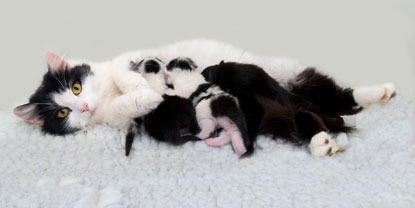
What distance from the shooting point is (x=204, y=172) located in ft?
5.16

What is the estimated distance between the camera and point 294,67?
2205mm

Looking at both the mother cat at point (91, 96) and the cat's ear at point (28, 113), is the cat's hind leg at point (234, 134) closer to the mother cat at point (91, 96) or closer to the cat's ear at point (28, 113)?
the mother cat at point (91, 96)

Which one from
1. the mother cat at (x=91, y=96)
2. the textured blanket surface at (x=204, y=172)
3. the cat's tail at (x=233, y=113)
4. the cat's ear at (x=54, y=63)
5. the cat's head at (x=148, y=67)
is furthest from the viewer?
the cat's head at (x=148, y=67)

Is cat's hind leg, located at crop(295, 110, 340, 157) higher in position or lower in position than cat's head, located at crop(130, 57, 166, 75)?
lower

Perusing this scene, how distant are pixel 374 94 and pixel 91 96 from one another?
1436 mm

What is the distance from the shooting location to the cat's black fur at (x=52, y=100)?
6.25 ft

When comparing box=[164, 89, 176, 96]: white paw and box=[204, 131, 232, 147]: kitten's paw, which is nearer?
box=[204, 131, 232, 147]: kitten's paw

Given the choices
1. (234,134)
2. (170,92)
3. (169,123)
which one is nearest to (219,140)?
(234,134)

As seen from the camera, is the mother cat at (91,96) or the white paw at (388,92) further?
the white paw at (388,92)

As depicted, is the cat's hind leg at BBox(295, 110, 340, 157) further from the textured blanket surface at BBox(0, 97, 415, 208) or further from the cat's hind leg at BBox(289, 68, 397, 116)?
the cat's hind leg at BBox(289, 68, 397, 116)

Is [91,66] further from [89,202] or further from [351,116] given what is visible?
[351,116]

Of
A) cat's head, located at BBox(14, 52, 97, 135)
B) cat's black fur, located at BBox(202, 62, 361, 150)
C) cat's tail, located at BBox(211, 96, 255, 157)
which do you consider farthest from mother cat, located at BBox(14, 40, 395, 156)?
cat's tail, located at BBox(211, 96, 255, 157)

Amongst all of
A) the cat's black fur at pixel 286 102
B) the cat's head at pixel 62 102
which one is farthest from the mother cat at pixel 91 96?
the cat's black fur at pixel 286 102

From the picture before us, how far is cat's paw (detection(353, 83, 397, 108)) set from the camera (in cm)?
204
